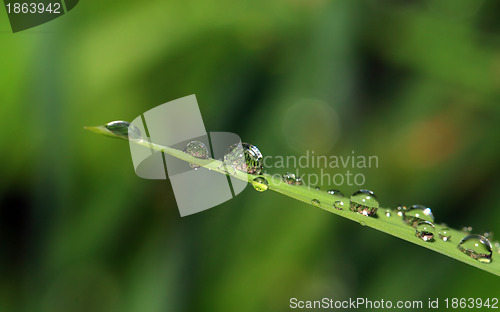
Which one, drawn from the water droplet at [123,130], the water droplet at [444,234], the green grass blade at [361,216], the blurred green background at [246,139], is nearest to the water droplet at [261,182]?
the green grass blade at [361,216]

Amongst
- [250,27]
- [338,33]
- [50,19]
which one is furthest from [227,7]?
[50,19]

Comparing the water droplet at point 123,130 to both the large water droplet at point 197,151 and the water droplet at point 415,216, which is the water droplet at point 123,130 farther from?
the water droplet at point 415,216

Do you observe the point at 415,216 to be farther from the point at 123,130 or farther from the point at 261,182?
the point at 123,130

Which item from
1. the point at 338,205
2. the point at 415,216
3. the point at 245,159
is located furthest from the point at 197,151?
the point at 415,216

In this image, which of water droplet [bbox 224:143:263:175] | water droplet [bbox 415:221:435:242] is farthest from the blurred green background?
water droplet [bbox 415:221:435:242]

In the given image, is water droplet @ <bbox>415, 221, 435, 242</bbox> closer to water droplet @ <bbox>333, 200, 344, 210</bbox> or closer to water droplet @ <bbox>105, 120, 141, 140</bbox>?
water droplet @ <bbox>333, 200, 344, 210</bbox>

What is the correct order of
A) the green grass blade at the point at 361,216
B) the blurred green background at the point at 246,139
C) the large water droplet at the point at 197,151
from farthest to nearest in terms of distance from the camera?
the blurred green background at the point at 246,139 < the large water droplet at the point at 197,151 < the green grass blade at the point at 361,216

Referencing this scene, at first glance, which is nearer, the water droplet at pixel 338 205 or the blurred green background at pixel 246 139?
the water droplet at pixel 338 205

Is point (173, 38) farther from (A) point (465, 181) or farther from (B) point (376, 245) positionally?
(A) point (465, 181)

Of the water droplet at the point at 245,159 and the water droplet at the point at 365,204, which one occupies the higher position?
the water droplet at the point at 245,159
